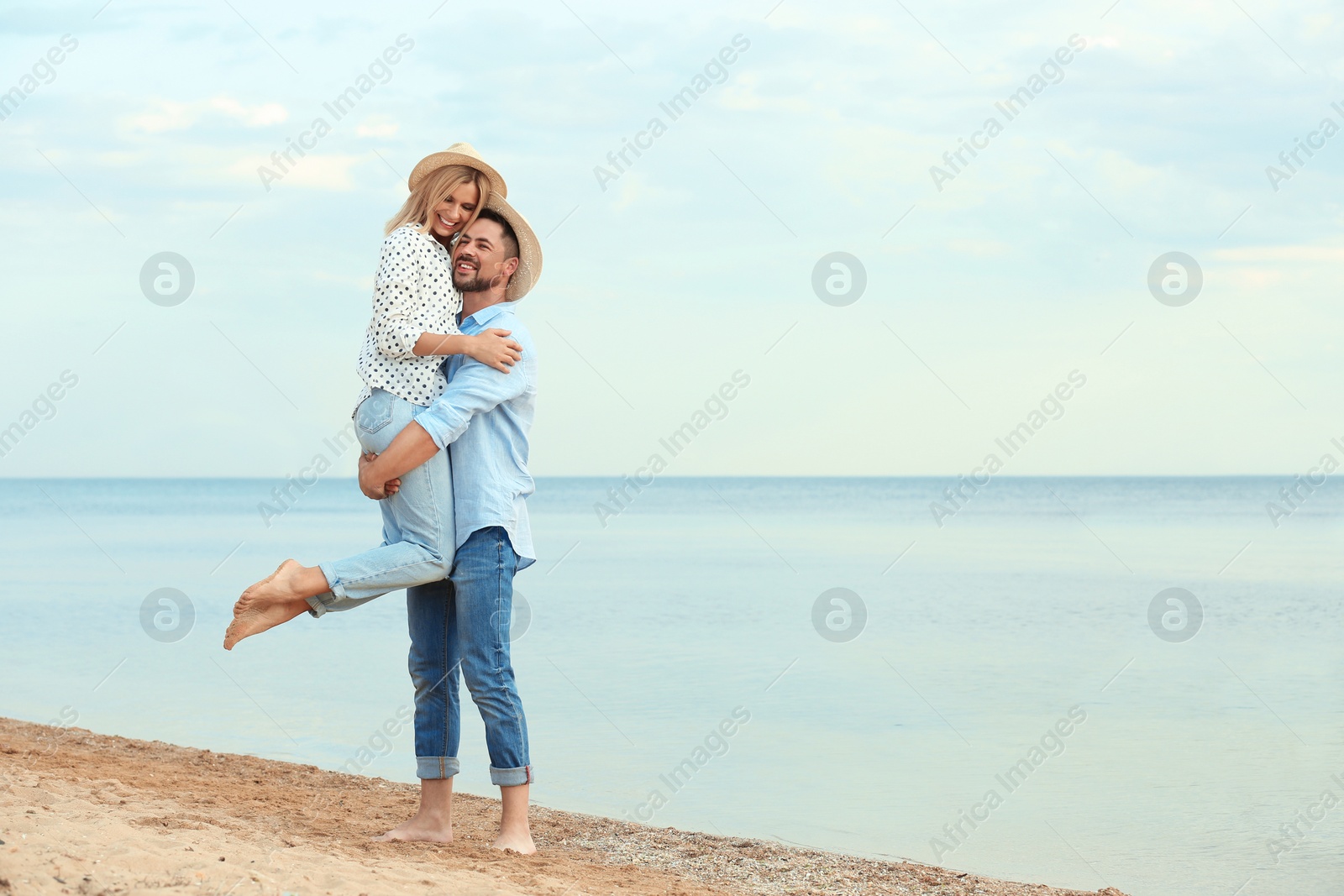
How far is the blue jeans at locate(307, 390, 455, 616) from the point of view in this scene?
11.3 feet

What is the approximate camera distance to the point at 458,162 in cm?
368

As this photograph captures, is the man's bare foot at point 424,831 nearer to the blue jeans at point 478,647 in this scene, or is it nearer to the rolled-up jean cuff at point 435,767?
→ the rolled-up jean cuff at point 435,767

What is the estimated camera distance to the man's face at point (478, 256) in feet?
12.1

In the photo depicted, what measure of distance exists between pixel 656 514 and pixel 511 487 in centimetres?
3840

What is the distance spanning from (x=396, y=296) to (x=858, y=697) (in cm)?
527

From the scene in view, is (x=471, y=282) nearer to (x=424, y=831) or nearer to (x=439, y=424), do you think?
(x=439, y=424)

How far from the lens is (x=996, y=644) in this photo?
33.1 feet

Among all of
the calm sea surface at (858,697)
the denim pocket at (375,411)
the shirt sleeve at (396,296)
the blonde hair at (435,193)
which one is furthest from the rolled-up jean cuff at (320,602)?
the calm sea surface at (858,697)

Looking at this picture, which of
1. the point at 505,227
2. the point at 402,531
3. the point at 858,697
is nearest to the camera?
the point at 402,531

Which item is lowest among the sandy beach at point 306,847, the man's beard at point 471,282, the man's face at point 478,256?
the sandy beach at point 306,847

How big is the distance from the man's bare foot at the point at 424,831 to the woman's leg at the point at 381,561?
823mm

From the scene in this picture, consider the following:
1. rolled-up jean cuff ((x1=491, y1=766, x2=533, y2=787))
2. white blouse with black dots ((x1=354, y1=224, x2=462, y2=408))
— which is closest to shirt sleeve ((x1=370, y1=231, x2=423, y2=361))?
white blouse with black dots ((x1=354, y1=224, x2=462, y2=408))

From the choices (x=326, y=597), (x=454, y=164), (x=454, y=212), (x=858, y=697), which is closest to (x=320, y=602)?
(x=326, y=597)

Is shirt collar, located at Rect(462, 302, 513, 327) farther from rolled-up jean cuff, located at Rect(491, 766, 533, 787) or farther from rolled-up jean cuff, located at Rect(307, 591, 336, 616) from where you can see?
rolled-up jean cuff, located at Rect(491, 766, 533, 787)
